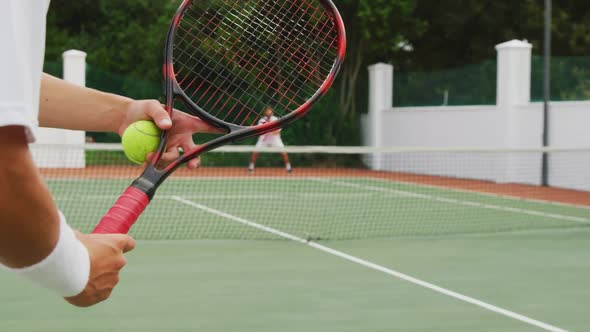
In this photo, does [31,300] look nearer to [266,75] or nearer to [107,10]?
[266,75]

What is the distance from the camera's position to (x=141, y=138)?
5.81ft

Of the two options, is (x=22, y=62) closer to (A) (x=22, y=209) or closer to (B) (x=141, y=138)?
(A) (x=22, y=209)

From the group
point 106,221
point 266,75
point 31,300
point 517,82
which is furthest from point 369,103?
point 106,221

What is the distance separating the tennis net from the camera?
7777mm

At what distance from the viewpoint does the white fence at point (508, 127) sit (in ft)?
40.6

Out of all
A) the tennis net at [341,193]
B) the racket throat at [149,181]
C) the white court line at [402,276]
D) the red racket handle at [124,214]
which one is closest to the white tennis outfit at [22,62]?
the red racket handle at [124,214]

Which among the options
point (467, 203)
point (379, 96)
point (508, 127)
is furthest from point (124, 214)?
point (379, 96)

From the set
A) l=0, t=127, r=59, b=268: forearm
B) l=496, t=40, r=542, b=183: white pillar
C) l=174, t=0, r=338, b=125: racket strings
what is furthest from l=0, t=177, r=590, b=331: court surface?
l=496, t=40, r=542, b=183: white pillar

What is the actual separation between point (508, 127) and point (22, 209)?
1309 centimetres

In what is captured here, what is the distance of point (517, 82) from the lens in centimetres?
1364

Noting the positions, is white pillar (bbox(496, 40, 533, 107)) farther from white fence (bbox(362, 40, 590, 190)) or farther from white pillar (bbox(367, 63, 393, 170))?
white pillar (bbox(367, 63, 393, 170))

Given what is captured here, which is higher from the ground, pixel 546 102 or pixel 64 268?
pixel 546 102

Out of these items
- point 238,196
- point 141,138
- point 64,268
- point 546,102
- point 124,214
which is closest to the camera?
point 64,268

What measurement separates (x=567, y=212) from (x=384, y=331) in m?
5.96
